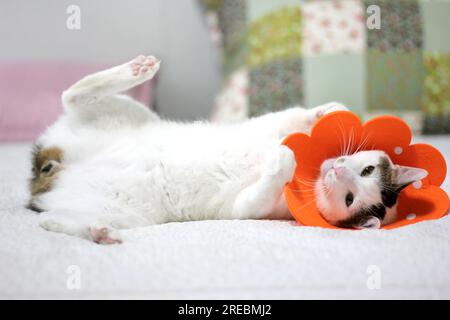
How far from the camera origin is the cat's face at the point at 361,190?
134 cm

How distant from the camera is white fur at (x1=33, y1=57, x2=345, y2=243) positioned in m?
1.34

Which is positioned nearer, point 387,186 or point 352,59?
point 387,186

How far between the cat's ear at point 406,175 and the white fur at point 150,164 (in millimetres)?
302

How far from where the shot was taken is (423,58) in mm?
2689

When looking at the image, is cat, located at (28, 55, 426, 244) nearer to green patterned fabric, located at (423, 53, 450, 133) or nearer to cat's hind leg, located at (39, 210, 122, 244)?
cat's hind leg, located at (39, 210, 122, 244)

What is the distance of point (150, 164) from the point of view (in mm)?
1491

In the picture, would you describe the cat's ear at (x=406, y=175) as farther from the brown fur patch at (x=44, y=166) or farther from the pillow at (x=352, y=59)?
the pillow at (x=352, y=59)

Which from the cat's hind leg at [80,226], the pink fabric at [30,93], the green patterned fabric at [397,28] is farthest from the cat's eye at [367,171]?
the pink fabric at [30,93]

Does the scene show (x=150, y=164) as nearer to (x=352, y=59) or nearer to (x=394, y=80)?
(x=352, y=59)

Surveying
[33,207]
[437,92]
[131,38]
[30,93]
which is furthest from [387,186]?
[30,93]

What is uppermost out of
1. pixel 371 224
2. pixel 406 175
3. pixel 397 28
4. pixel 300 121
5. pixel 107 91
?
pixel 397 28

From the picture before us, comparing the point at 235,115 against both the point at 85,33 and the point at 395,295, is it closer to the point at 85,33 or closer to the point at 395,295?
the point at 85,33

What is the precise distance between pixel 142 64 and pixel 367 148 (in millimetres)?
737

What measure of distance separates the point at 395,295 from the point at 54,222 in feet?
2.69
